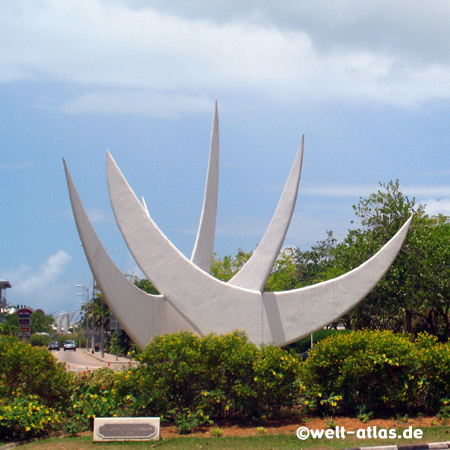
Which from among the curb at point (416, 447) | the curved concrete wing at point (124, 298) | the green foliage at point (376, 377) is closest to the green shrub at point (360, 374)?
the green foliage at point (376, 377)

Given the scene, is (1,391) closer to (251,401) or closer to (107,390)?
(107,390)

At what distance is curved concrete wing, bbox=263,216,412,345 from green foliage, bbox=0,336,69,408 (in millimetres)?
4542

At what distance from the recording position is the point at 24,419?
9531mm

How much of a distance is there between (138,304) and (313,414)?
13.9 feet

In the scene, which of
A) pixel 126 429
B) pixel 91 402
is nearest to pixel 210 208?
pixel 91 402

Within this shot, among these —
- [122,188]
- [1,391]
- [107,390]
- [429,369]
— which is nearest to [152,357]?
[107,390]

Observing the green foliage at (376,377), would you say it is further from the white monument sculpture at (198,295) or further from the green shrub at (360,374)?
the white monument sculpture at (198,295)

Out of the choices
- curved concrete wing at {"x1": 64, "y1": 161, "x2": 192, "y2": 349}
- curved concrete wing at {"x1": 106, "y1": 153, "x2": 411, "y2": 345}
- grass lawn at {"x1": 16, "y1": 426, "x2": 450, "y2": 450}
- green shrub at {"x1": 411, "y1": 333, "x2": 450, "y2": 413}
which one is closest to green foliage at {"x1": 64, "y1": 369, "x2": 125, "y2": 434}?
grass lawn at {"x1": 16, "y1": 426, "x2": 450, "y2": 450}

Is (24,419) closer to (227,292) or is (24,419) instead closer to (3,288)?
(227,292)

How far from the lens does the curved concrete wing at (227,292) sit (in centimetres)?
1249

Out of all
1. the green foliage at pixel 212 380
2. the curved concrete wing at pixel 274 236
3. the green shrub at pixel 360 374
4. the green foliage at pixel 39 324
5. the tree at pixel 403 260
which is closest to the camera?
the green foliage at pixel 212 380

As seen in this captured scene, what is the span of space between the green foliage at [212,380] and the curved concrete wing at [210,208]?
16.2 feet

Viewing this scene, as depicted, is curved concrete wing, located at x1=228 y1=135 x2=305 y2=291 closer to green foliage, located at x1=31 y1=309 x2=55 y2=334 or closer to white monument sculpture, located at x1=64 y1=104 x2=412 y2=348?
white monument sculpture, located at x1=64 y1=104 x2=412 y2=348

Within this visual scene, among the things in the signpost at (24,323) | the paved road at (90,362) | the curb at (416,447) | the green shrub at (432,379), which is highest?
the signpost at (24,323)
